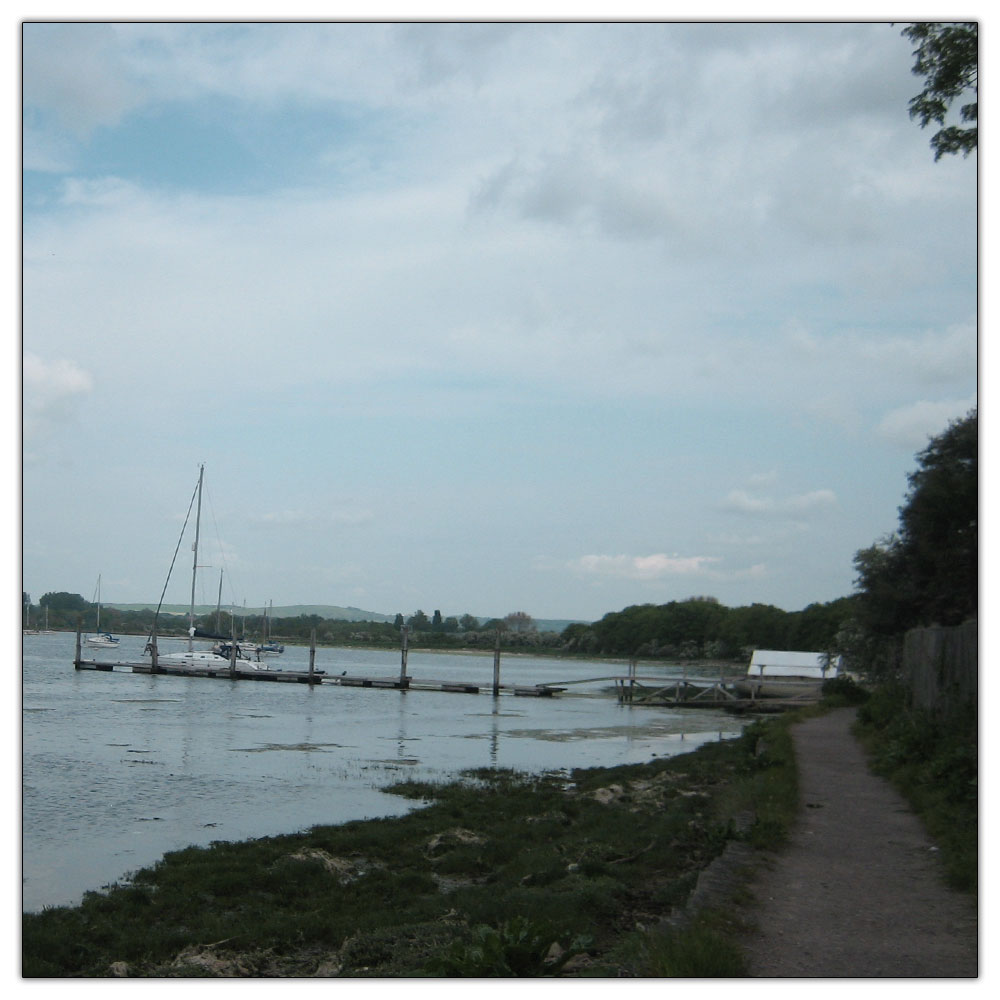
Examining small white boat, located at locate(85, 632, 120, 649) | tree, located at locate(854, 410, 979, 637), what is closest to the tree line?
tree, located at locate(854, 410, 979, 637)

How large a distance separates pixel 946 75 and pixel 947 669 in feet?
29.8

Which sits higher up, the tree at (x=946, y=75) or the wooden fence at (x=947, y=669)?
the tree at (x=946, y=75)

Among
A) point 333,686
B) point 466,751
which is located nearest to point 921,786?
point 466,751

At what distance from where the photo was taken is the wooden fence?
529 inches

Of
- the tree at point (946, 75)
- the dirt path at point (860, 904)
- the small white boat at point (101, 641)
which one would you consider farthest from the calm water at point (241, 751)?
the small white boat at point (101, 641)

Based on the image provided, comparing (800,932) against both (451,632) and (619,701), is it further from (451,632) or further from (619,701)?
(451,632)

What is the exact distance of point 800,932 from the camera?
735 centimetres

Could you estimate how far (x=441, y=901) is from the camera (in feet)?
38.0

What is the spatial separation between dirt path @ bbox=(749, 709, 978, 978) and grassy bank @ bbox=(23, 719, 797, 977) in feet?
1.46

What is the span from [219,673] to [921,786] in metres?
63.1

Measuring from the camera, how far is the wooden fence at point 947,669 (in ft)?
44.1

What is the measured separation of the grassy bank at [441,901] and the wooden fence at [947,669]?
106 inches

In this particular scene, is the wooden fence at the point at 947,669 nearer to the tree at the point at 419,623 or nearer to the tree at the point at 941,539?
the tree at the point at 941,539

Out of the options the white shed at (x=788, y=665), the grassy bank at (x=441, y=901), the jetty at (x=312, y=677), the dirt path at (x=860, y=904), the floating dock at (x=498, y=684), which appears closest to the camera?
the dirt path at (x=860, y=904)
